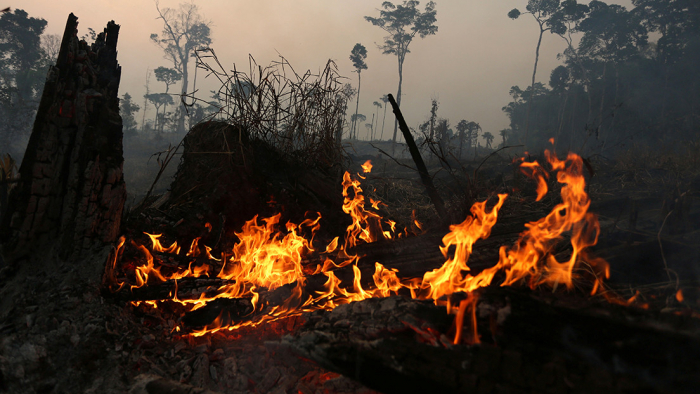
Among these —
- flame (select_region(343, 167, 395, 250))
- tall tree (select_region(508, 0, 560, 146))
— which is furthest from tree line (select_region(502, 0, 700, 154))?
flame (select_region(343, 167, 395, 250))

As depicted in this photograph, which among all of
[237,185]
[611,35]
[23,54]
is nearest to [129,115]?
[23,54]

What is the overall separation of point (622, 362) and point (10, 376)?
12.3 feet

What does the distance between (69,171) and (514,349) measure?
4042mm

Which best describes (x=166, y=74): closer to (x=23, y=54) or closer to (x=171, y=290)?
(x=23, y=54)

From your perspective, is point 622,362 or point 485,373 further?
point 485,373

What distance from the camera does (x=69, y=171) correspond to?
9.79 feet

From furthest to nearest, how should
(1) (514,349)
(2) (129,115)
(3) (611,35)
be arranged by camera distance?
(2) (129,115) → (3) (611,35) → (1) (514,349)

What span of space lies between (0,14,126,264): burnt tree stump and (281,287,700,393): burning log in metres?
2.47

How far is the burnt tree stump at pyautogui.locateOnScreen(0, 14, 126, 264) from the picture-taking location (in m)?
2.81

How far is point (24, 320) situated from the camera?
2357 mm

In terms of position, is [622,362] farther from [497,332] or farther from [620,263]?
[620,263]

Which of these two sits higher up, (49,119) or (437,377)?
(49,119)

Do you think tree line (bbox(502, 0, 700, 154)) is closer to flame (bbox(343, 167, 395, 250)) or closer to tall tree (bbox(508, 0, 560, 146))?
tall tree (bbox(508, 0, 560, 146))

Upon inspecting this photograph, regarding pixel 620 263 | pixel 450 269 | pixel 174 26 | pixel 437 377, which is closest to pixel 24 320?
pixel 437 377
